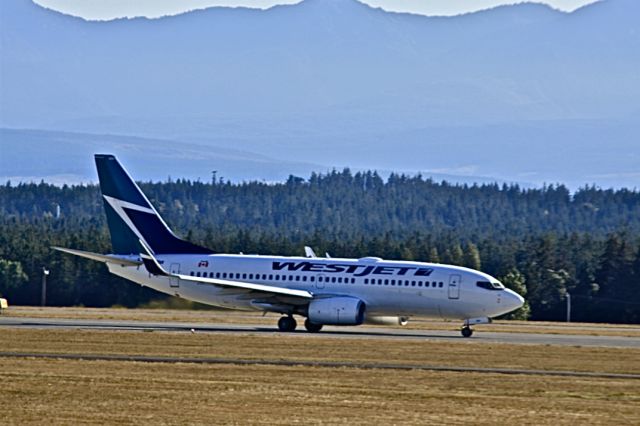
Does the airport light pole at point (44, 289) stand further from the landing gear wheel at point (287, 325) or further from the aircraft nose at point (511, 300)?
the aircraft nose at point (511, 300)

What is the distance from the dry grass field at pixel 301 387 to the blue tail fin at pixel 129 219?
15.0 m

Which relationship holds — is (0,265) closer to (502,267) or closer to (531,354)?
(502,267)

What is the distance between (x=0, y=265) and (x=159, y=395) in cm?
6105

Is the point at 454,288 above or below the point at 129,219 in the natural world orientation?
below

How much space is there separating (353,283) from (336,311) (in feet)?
5.72

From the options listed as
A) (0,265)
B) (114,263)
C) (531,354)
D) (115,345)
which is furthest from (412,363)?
(0,265)

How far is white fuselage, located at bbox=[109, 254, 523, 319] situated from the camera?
56719 millimetres

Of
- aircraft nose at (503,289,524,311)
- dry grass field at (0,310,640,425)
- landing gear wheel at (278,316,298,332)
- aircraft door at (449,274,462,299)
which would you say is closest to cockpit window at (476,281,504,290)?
aircraft nose at (503,289,524,311)

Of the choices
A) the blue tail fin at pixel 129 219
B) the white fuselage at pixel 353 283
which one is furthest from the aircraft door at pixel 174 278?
the blue tail fin at pixel 129 219

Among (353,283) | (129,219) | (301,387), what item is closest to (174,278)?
(129,219)

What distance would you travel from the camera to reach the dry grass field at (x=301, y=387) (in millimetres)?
27672

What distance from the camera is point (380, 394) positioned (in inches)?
1241

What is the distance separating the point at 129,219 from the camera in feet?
202

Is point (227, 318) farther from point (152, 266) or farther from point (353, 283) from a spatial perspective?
point (152, 266)
